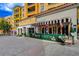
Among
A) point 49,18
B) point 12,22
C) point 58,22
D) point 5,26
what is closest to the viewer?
point 58,22

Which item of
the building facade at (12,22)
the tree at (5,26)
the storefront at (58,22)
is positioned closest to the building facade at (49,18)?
the storefront at (58,22)

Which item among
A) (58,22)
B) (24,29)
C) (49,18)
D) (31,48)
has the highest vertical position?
(49,18)

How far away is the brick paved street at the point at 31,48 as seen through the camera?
5.97 m

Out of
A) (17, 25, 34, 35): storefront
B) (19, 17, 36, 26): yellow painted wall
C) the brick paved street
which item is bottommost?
the brick paved street

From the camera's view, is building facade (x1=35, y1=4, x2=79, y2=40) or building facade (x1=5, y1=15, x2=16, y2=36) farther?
building facade (x1=5, y1=15, x2=16, y2=36)

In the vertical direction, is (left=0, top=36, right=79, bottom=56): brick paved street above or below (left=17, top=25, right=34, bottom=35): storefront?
below

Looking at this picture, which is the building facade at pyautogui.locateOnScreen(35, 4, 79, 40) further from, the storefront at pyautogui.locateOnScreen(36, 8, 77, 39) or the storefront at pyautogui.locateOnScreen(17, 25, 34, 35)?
the storefront at pyautogui.locateOnScreen(17, 25, 34, 35)

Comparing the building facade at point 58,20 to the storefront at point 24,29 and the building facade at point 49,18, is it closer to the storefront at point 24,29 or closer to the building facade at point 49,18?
the building facade at point 49,18

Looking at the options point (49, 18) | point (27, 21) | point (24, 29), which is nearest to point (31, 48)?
point (24, 29)

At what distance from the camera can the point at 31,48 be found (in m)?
6.20

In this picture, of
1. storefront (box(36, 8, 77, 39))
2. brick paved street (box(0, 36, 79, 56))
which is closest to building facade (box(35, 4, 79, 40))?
storefront (box(36, 8, 77, 39))

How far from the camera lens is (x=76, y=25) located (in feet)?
19.7

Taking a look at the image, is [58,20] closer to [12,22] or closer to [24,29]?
[24,29]

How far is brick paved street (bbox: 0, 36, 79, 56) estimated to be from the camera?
5.97 meters
